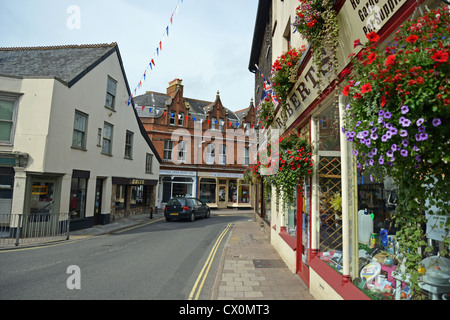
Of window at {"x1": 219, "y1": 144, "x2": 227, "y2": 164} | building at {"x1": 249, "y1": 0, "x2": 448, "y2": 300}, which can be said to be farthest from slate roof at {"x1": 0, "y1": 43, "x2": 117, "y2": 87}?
window at {"x1": 219, "y1": 144, "x2": 227, "y2": 164}

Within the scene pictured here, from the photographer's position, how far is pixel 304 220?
6.49 metres

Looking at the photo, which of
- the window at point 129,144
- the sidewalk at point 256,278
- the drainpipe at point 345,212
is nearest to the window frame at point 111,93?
the window at point 129,144

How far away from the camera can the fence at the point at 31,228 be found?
1068cm

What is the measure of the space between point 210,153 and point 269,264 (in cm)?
2417

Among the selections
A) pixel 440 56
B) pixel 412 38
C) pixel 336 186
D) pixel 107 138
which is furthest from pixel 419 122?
pixel 107 138

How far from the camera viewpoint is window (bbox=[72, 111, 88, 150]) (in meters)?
13.5

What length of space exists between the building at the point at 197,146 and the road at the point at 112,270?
18472 mm

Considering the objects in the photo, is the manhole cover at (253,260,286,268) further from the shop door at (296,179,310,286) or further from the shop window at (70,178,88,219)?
the shop window at (70,178,88,219)

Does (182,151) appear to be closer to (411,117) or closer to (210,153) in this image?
(210,153)

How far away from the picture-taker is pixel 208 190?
104 feet

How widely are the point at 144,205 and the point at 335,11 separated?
21884mm

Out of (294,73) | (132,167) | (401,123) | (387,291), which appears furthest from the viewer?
(132,167)
